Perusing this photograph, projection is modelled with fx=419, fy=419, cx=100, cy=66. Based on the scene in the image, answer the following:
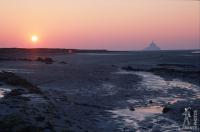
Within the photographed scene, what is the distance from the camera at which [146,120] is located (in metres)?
16.5

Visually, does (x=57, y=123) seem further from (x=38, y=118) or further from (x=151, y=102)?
(x=151, y=102)

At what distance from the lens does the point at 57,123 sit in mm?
13438

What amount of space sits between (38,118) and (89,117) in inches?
153

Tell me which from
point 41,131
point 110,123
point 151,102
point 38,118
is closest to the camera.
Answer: point 41,131

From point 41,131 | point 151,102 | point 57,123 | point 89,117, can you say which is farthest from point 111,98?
point 41,131

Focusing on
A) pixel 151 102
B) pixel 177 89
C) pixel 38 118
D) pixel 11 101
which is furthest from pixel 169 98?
pixel 38 118

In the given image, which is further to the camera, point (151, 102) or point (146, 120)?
point (151, 102)

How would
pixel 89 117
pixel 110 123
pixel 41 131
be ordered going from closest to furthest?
1. pixel 41 131
2. pixel 110 123
3. pixel 89 117

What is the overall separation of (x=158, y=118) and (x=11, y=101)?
591 cm

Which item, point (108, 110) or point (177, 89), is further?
point (177, 89)

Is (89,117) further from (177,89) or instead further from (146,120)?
(177,89)

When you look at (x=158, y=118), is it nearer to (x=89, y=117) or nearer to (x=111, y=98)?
(x=89, y=117)

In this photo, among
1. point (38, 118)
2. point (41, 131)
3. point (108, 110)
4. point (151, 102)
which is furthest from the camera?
point (151, 102)

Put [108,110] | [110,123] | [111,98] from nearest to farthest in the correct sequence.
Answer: [110,123]
[108,110]
[111,98]
